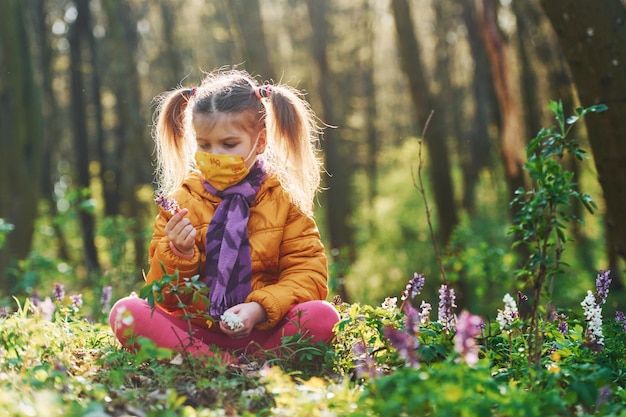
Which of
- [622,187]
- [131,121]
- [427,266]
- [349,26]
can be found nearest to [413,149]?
[349,26]

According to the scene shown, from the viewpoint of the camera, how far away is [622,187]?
15.1 feet

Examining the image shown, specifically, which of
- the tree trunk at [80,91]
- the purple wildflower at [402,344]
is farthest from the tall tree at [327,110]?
the purple wildflower at [402,344]

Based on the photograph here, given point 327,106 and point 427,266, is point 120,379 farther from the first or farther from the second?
point 427,266

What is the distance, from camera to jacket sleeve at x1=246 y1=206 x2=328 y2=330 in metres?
3.71

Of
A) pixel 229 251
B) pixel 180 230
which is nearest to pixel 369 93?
pixel 229 251

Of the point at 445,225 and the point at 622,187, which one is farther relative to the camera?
the point at 445,225

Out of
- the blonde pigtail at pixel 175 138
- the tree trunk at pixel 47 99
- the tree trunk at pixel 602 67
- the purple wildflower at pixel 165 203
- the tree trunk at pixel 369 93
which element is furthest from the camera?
the tree trunk at pixel 369 93

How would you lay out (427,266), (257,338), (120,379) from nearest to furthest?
1. (120,379)
2. (257,338)
3. (427,266)

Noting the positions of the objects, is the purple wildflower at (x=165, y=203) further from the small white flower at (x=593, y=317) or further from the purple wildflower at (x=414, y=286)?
the small white flower at (x=593, y=317)

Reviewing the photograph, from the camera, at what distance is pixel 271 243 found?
3.93 meters

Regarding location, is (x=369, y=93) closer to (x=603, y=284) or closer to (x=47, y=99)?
(x=47, y=99)

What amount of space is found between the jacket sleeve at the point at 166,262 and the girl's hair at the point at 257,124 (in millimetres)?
490

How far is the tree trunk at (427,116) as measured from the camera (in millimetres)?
10378

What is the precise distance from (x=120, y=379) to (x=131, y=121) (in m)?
11.0
